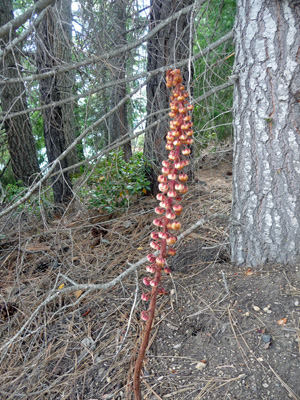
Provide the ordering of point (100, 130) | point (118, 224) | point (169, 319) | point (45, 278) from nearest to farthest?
1. point (169, 319)
2. point (45, 278)
3. point (118, 224)
4. point (100, 130)

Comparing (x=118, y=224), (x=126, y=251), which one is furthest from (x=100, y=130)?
(x=126, y=251)

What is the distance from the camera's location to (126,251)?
274 centimetres

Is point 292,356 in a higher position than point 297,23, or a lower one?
lower

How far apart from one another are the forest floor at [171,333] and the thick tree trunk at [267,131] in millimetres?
200

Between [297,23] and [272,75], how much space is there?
0.96ft

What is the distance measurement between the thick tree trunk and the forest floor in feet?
0.66

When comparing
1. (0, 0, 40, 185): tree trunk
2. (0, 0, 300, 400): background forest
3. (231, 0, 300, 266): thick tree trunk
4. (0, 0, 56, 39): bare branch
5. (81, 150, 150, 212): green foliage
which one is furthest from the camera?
(0, 0, 40, 185): tree trunk

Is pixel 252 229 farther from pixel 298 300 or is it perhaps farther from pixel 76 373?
pixel 76 373

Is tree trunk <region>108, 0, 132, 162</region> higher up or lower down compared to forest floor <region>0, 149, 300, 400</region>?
higher up

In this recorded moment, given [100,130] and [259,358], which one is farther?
[100,130]

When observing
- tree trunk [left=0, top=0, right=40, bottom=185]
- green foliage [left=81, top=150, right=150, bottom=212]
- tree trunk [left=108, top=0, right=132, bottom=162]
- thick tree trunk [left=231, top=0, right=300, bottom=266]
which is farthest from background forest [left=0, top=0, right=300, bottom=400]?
tree trunk [left=0, top=0, right=40, bottom=185]

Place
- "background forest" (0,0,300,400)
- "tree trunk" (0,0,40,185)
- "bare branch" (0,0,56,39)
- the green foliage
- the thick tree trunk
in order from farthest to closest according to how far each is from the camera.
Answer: "tree trunk" (0,0,40,185) < the green foliage < "bare branch" (0,0,56,39) < the thick tree trunk < "background forest" (0,0,300,400)

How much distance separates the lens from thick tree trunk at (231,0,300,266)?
1.80 metres

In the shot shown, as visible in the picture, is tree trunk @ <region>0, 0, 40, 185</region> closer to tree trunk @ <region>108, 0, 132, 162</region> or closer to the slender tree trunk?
the slender tree trunk
